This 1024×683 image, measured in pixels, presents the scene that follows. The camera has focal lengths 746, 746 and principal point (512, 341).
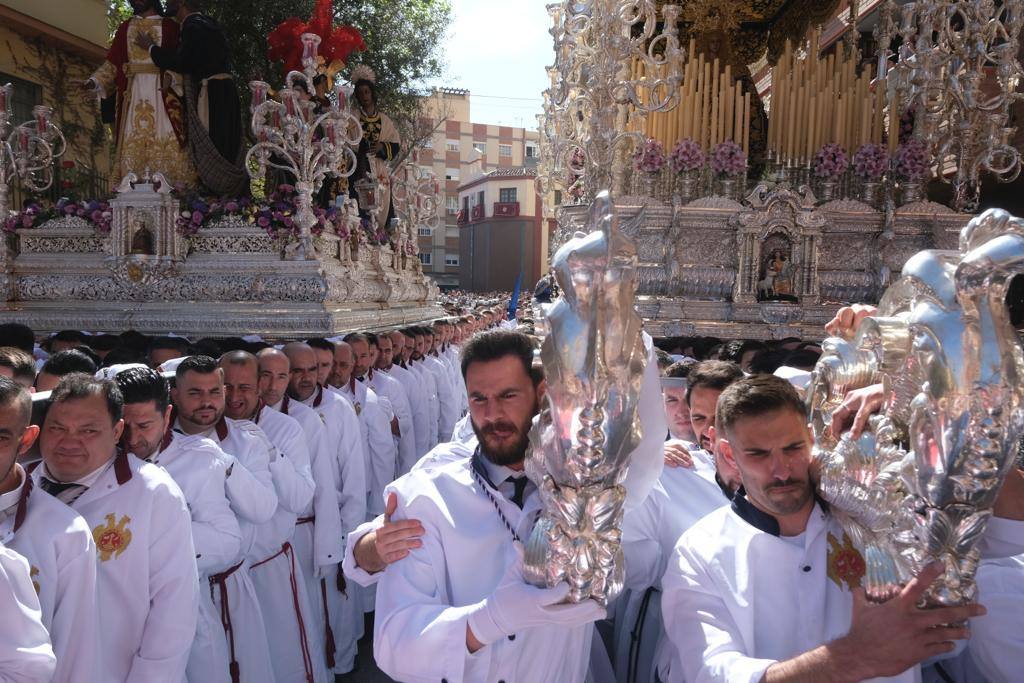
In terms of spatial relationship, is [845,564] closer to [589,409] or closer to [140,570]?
[589,409]

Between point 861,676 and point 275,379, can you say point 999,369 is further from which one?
point 275,379

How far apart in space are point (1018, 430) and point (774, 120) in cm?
691

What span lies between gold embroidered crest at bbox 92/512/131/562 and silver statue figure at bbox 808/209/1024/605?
2.18m

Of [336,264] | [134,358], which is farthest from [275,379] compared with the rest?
[336,264]

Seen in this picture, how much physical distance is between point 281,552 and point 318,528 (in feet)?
1.26

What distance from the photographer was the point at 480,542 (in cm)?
186

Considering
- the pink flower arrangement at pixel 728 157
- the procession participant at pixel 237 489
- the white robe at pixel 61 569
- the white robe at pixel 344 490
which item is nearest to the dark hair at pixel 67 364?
the procession participant at pixel 237 489

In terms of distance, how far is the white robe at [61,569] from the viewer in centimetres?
209

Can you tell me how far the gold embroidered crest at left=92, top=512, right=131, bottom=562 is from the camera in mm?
2391

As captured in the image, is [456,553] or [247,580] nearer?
[456,553]

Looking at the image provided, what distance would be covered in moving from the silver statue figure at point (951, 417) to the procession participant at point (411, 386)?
6.17 metres

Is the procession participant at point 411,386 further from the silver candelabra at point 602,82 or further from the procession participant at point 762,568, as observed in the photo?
the procession participant at point 762,568

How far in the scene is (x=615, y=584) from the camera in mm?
1428

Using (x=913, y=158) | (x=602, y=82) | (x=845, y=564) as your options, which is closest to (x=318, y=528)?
(x=845, y=564)
